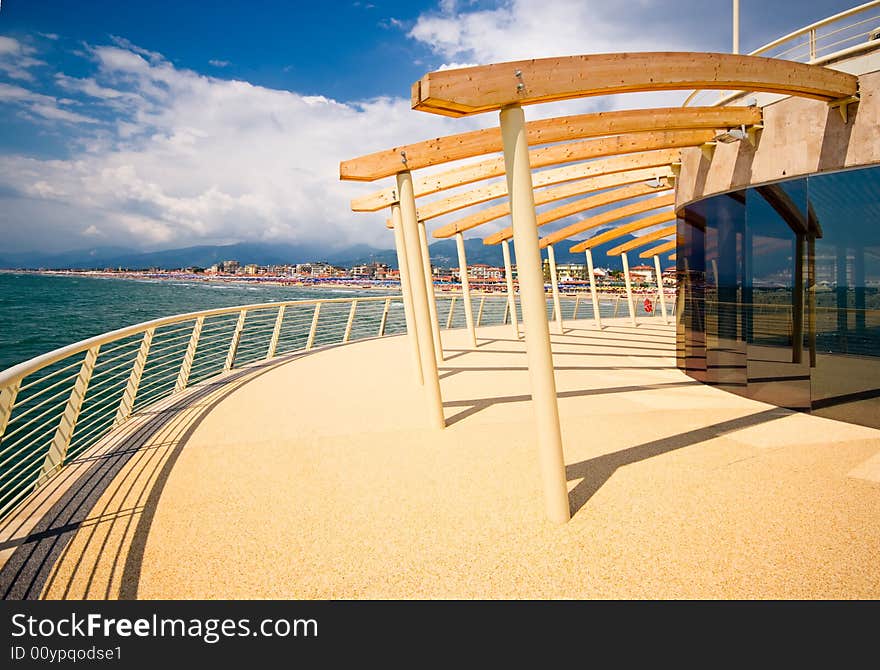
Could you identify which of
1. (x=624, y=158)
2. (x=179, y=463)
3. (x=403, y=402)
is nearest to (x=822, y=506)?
(x=403, y=402)

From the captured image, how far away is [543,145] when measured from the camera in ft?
18.1

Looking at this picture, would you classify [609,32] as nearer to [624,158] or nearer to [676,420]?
[624,158]

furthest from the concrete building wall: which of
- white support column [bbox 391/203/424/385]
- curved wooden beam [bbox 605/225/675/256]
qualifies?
curved wooden beam [bbox 605/225/675/256]

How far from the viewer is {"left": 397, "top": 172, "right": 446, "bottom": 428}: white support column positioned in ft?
16.8

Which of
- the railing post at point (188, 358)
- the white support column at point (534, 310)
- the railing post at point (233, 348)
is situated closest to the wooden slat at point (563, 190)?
the railing post at point (233, 348)

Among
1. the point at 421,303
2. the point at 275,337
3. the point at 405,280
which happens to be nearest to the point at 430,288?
the point at 405,280

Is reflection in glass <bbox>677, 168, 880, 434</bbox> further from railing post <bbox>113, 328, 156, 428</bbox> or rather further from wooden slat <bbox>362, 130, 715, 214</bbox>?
railing post <bbox>113, 328, 156, 428</bbox>

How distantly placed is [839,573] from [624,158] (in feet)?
22.1

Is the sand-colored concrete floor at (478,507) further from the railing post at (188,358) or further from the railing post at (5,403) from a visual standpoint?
the railing post at (188,358)

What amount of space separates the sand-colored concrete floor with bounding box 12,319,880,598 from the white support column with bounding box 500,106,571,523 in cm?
27

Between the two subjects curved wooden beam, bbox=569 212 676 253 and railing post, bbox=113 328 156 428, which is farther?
curved wooden beam, bbox=569 212 676 253

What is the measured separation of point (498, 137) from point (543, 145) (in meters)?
0.86

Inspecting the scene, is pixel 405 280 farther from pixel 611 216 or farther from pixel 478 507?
pixel 611 216

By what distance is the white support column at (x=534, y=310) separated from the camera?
3164mm
